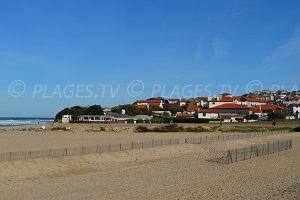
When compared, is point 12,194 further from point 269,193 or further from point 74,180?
point 269,193

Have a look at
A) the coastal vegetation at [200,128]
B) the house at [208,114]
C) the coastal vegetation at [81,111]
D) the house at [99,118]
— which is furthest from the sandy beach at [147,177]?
the coastal vegetation at [81,111]

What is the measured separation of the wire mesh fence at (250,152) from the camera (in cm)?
2620

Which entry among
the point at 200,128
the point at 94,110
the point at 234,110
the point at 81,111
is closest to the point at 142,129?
the point at 200,128

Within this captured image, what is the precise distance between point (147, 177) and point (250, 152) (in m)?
10.9

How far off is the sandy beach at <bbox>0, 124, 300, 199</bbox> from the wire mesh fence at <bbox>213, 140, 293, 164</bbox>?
56 centimetres

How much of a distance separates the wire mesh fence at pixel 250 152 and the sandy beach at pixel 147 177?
0.56m

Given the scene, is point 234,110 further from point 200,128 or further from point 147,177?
point 147,177

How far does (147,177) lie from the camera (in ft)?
66.5

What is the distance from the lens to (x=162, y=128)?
7162 centimetres

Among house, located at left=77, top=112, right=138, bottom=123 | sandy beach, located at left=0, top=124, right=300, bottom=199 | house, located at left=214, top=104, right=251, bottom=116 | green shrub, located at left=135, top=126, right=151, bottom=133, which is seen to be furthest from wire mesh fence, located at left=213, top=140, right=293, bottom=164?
house, located at left=214, top=104, right=251, bottom=116

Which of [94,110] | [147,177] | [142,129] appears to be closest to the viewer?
[147,177]

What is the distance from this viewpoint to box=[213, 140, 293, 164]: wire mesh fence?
1032 inches

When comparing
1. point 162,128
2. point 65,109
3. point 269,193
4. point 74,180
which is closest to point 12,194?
point 74,180

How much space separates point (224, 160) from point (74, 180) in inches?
420
